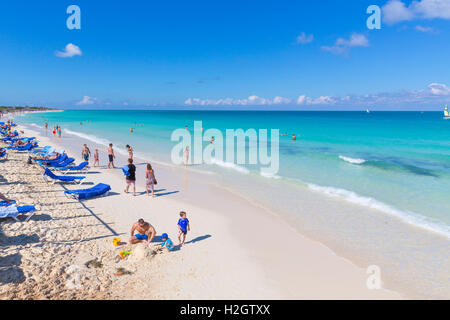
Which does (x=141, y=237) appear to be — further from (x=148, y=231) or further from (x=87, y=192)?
(x=87, y=192)

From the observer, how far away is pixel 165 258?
6.53 m

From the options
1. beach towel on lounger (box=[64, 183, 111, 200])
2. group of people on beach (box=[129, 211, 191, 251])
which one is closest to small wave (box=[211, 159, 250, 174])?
beach towel on lounger (box=[64, 183, 111, 200])

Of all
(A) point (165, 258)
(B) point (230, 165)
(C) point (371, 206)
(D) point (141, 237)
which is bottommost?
(A) point (165, 258)

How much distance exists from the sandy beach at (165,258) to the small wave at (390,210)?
13.3 ft

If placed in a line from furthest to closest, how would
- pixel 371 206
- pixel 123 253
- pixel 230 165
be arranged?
pixel 230 165 < pixel 371 206 < pixel 123 253

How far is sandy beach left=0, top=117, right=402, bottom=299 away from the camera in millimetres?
5383

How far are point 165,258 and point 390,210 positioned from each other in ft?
28.5

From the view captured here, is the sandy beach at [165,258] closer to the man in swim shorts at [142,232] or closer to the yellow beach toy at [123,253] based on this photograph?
the yellow beach toy at [123,253]

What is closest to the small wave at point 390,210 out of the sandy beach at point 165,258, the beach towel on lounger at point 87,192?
the sandy beach at point 165,258

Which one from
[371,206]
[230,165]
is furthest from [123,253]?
[230,165]

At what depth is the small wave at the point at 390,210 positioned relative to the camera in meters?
8.89

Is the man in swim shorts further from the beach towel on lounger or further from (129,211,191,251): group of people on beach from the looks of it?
the beach towel on lounger
